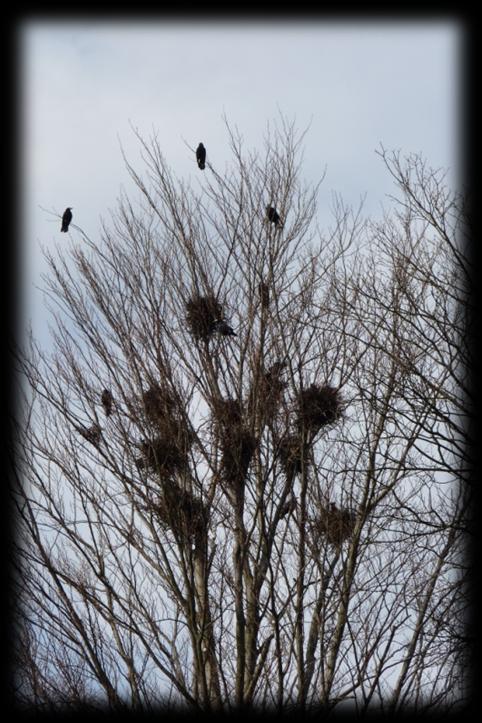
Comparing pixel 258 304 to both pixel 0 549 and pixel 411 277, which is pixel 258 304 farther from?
pixel 0 549

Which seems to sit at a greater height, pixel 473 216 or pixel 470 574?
pixel 473 216

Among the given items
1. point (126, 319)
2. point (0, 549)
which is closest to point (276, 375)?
point (126, 319)

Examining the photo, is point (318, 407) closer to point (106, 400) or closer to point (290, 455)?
point (290, 455)

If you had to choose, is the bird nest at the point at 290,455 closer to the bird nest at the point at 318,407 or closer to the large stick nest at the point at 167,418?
the bird nest at the point at 318,407

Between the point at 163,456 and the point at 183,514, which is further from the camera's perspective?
the point at 163,456

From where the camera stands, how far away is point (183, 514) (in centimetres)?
544

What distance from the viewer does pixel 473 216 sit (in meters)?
4.89

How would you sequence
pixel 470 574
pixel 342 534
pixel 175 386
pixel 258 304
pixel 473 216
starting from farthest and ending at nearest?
pixel 258 304, pixel 175 386, pixel 342 534, pixel 473 216, pixel 470 574

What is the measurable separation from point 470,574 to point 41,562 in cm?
238

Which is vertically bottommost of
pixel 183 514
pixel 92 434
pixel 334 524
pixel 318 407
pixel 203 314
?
pixel 334 524

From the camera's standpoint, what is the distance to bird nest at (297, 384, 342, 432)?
5672mm

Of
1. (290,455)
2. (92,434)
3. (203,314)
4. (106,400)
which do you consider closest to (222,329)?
(203,314)

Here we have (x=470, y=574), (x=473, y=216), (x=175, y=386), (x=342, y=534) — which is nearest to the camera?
(x=470, y=574)

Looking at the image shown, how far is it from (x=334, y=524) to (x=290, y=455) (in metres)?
0.52
